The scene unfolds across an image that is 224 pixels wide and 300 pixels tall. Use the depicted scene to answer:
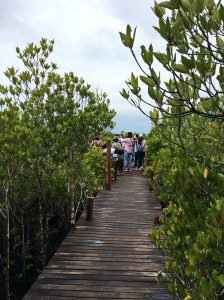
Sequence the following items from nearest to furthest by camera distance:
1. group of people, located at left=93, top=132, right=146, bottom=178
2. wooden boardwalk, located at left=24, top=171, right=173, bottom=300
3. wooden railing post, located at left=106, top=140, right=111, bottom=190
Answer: wooden boardwalk, located at left=24, top=171, right=173, bottom=300 < wooden railing post, located at left=106, top=140, right=111, bottom=190 < group of people, located at left=93, top=132, right=146, bottom=178

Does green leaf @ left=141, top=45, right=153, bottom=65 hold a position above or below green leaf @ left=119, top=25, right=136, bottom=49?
below

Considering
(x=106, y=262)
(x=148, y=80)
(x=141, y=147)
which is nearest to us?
(x=148, y=80)

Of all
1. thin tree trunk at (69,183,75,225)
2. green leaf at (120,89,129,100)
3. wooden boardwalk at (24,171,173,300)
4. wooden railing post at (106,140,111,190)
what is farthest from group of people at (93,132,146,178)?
green leaf at (120,89,129,100)

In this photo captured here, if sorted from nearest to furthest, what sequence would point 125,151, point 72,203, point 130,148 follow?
point 72,203
point 130,148
point 125,151

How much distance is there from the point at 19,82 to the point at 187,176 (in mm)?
7379

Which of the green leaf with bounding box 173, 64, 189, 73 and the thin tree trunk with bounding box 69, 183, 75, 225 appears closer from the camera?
the green leaf with bounding box 173, 64, 189, 73

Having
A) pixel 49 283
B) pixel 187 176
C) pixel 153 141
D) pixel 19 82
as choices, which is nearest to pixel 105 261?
pixel 49 283

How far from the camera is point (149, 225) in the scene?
10.5 meters

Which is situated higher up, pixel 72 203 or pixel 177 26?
pixel 177 26

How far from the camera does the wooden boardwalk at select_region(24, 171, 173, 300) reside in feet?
20.1

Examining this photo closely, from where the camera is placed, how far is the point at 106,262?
7504 millimetres

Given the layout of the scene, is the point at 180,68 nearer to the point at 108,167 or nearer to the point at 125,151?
the point at 108,167

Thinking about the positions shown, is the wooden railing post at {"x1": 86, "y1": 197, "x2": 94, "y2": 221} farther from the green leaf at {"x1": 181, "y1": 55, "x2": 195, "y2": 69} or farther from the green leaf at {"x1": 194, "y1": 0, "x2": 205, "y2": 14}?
the green leaf at {"x1": 194, "y1": 0, "x2": 205, "y2": 14}

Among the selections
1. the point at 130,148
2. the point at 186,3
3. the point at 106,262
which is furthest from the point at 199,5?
the point at 130,148
